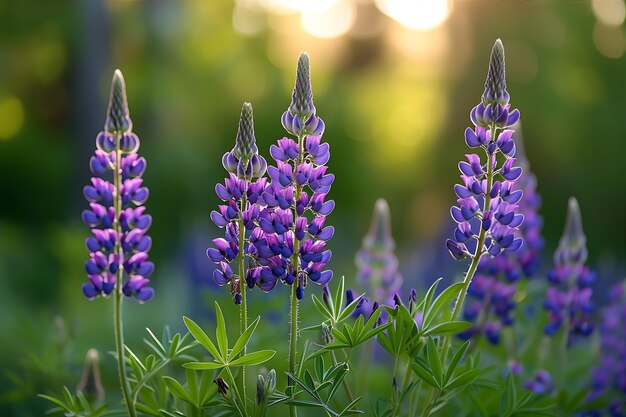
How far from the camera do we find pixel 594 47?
9750mm

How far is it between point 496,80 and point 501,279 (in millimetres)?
997

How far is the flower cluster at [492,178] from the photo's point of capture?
1.63 metres

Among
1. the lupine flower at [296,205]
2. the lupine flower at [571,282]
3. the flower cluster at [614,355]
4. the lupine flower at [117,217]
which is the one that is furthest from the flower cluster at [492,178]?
the flower cluster at [614,355]

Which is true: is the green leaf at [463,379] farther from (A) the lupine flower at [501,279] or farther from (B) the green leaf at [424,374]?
(A) the lupine flower at [501,279]

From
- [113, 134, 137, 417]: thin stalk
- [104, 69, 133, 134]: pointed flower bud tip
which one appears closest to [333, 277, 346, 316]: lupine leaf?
[113, 134, 137, 417]: thin stalk

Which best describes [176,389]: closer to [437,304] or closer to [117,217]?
[117,217]

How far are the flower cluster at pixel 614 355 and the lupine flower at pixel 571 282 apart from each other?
20 centimetres

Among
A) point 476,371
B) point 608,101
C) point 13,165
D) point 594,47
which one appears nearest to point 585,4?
point 594,47

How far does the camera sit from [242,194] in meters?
1.55

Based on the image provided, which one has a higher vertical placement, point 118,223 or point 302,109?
point 302,109

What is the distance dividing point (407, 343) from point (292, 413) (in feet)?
0.89

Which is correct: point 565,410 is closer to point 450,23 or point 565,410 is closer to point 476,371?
point 476,371

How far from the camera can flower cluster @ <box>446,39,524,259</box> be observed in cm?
163

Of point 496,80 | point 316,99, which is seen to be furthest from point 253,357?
point 316,99
